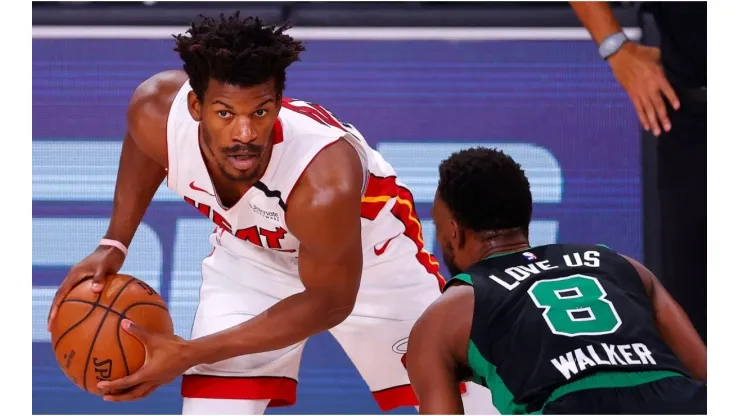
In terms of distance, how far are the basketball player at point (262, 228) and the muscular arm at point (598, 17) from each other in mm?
759

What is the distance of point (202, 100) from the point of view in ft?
8.68

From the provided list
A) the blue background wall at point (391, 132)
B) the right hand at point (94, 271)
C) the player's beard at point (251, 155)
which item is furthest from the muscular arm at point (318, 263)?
the blue background wall at point (391, 132)

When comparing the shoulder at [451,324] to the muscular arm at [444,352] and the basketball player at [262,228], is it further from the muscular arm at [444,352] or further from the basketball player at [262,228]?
the basketball player at [262,228]

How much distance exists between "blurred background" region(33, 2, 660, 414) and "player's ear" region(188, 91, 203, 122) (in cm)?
131

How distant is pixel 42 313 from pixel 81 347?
1.22 meters

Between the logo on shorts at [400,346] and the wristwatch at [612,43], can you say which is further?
the logo on shorts at [400,346]

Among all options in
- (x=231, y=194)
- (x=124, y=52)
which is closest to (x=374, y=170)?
(x=231, y=194)

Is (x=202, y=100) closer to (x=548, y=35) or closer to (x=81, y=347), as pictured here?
(x=81, y=347)

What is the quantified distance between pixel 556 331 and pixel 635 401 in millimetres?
241

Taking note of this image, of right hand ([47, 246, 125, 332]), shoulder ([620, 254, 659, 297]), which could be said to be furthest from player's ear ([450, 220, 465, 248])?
right hand ([47, 246, 125, 332])

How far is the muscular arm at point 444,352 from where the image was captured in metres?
2.41

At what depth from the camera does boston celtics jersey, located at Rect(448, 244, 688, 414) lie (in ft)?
7.53

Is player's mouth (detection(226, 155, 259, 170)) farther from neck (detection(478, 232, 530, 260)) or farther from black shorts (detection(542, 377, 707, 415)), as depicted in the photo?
black shorts (detection(542, 377, 707, 415))

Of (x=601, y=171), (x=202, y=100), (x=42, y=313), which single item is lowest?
(x=42, y=313)
